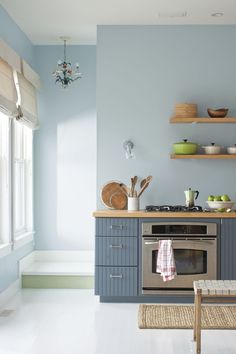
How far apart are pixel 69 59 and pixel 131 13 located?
155 centimetres

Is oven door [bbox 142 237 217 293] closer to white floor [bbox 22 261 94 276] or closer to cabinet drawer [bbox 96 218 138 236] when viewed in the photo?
cabinet drawer [bbox 96 218 138 236]

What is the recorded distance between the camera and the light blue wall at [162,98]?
6238 mm

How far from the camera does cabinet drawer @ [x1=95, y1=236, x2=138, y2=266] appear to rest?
Result: 227 inches

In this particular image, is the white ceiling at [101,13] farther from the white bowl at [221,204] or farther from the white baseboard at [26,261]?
the white baseboard at [26,261]

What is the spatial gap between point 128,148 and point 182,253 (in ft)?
4.10

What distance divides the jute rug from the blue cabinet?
0.98ft

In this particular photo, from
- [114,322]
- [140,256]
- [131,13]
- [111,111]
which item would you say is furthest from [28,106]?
[114,322]

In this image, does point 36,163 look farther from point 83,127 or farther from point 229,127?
point 229,127

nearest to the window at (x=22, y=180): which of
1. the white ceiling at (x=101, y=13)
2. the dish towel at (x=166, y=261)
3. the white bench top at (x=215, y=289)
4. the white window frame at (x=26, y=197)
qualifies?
the white window frame at (x=26, y=197)

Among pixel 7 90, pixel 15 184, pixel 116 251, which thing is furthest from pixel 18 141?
pixel 116 251

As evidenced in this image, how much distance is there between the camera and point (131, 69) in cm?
627

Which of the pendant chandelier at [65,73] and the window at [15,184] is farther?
the pendant chandelier at [65,73]

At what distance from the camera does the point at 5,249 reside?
5.75 metres

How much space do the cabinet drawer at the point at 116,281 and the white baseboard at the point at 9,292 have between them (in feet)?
2.88
